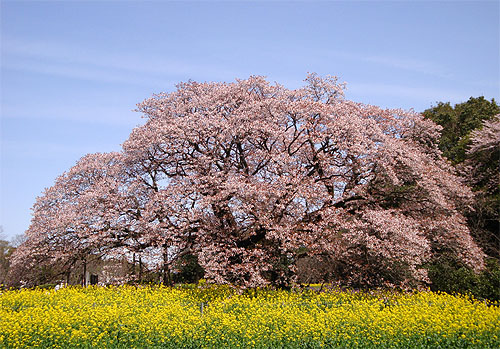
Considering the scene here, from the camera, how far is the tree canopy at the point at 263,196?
1733cm

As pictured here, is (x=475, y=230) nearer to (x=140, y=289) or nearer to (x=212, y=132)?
(x=212, y=132)

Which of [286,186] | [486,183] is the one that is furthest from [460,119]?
[286,186]

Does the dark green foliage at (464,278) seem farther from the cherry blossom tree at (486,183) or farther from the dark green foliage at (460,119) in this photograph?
the dark green foliage at (460,119)

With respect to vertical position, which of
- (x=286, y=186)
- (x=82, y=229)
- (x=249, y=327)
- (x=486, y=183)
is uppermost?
(x=486, y=183)

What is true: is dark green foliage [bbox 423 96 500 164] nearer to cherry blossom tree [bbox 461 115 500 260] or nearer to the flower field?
cherry blossom tree [bbox 461 115 500 260]

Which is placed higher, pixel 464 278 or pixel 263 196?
pixel 263 196

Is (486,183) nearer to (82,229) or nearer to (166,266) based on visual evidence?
(166,266)

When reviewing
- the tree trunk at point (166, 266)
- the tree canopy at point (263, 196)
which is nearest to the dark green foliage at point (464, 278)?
the tree canopy at point (263, 196)

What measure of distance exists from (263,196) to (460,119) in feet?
66.2

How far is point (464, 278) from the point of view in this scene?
18.9 m

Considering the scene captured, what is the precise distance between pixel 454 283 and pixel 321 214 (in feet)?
22.1

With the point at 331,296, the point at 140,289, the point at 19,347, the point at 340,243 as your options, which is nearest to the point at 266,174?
the point at 340,243

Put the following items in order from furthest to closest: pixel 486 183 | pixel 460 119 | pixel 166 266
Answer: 1. pixel 460 119
2. pixel 486 183
3. pixel 166 266

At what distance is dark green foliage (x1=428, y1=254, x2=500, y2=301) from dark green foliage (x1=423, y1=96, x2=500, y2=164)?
10.8 metres
